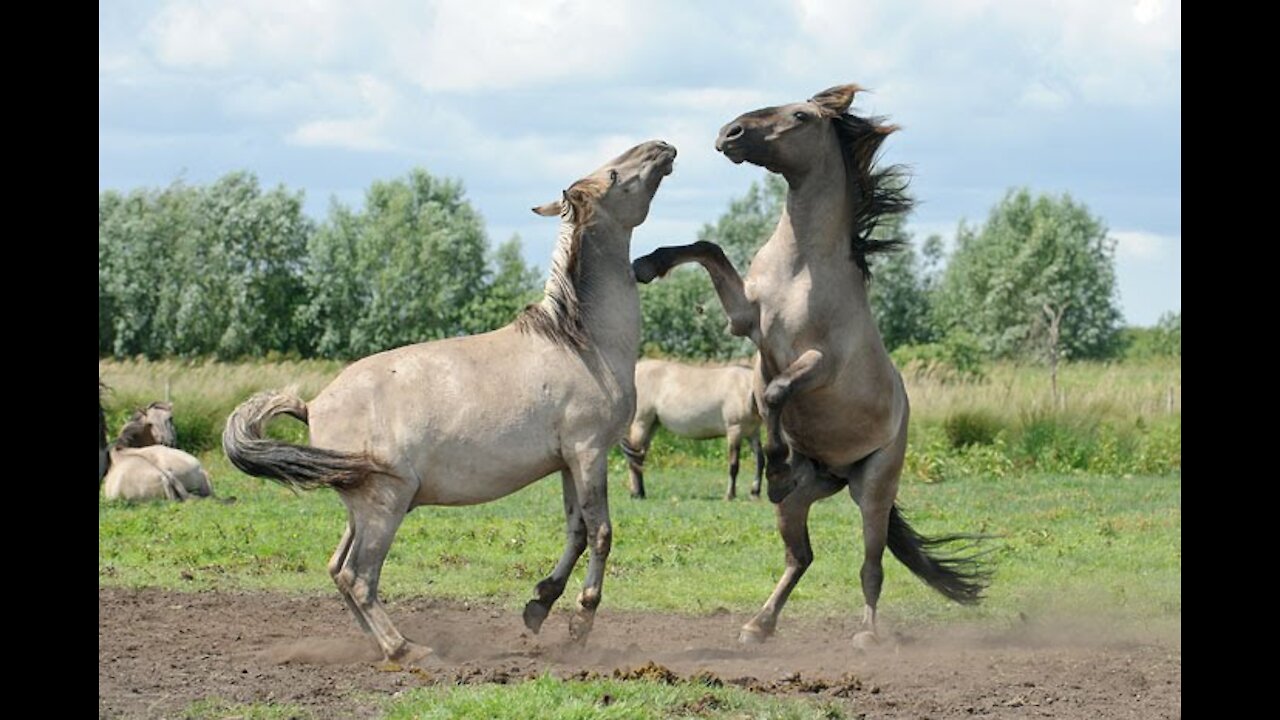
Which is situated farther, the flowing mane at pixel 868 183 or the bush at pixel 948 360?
the bush at pixel 948 360

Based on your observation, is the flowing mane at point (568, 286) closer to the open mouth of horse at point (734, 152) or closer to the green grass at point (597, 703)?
the open mouth of horse at point (734, 152)

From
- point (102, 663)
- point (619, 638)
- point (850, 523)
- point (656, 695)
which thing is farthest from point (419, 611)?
point (850, 523)

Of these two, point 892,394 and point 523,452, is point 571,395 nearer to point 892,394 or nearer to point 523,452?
point 523,452

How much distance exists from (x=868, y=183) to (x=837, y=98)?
0.53m

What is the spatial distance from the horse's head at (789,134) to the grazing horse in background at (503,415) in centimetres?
46

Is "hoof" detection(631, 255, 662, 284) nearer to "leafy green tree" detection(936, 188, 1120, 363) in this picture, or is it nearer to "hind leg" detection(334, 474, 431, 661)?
"hind leg" detection(334, 474, 431, 661)

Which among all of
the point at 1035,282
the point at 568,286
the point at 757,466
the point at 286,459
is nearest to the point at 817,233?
the point at 568,286

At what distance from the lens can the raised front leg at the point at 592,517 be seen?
7.94m

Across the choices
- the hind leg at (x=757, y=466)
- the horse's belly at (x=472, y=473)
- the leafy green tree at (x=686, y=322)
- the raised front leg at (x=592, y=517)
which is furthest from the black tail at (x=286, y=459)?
the leafy green tree at (x=686, y=322)

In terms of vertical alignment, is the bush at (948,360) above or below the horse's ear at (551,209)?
below

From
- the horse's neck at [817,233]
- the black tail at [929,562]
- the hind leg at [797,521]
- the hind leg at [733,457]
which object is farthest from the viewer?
the hind leg at [733,457]

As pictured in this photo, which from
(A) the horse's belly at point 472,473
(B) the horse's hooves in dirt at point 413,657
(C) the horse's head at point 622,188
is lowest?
(B) the horse's hooves in dirt at point 413,657

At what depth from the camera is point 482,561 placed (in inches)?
478

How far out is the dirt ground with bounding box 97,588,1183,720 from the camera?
7000 mm
